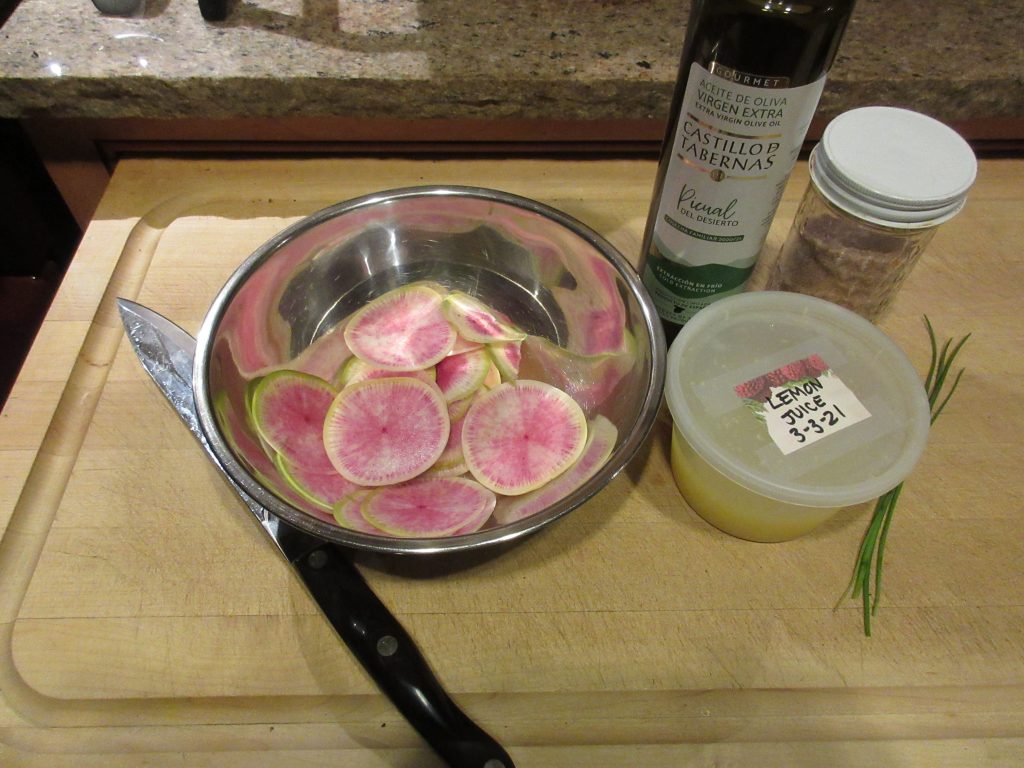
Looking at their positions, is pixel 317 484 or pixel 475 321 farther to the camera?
pixel 475 321

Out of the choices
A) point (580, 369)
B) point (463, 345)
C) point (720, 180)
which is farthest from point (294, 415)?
point (720, 180)

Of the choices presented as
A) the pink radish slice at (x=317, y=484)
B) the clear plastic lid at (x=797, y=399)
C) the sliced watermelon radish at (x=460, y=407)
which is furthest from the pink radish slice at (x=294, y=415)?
the clear plastic lid at (x=797, y=399)

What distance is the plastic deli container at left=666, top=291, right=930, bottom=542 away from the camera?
0.56m

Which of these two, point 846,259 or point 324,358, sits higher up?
point 846,259

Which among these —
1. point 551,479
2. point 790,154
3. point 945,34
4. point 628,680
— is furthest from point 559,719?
point 945,34

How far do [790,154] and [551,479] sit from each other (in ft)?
1.08

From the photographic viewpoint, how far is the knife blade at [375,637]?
1.67ft

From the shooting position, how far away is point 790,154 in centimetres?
58

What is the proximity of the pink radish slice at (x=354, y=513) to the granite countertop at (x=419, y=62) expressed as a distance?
500 millimetres

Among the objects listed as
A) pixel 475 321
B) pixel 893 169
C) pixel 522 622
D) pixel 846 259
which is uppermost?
pixel 893 169

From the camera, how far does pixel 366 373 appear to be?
0.69 m

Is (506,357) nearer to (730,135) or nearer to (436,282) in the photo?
(436,282)

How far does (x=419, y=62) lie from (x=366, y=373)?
0.41 meters

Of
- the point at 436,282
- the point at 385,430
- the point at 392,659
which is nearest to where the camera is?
the point at 392,659
